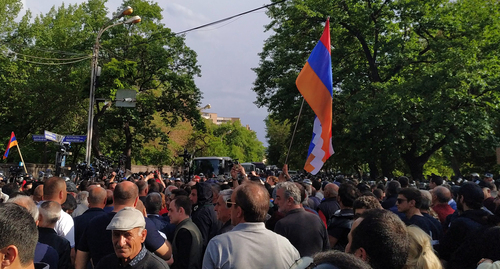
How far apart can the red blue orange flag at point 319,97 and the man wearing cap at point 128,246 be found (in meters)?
6.61

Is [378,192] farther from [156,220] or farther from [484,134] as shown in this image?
[484,134]

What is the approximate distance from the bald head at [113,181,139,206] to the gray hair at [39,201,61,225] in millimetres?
698

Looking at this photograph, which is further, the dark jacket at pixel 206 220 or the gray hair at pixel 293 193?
the dark jacket at pixel 206 220

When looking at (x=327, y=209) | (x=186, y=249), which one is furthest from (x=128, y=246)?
(x=327, y=209)

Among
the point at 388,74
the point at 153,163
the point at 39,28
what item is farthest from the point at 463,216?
the point at 153,163

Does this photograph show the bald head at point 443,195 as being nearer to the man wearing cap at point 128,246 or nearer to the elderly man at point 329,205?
the elderly man at point 329,205

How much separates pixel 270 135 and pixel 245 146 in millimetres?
17434

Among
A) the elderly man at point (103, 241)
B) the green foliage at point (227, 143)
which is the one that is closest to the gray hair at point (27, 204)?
the elderly man at point (103, 241)

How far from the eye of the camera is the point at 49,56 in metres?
35.8

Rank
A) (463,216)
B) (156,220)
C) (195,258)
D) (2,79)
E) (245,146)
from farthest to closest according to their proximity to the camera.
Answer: (245,146), (2,79), (156,220), (463,216), (195,258)

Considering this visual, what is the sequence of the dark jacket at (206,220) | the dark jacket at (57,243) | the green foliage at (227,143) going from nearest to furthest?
the dark jacket at (57,243) → the dark jacket at (206,220) → the green foliage at (227,143)

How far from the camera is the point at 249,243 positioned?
11.0 ft

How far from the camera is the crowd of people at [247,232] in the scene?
2.37 m

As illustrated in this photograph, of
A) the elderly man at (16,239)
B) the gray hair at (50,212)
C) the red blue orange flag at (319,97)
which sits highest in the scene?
the red blue orange flag at (319,97)
